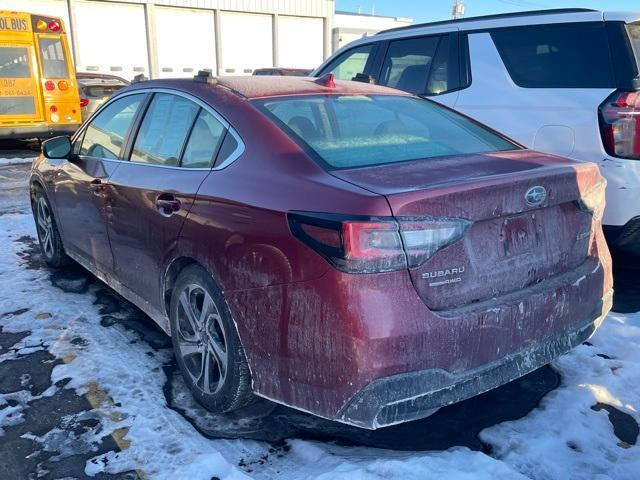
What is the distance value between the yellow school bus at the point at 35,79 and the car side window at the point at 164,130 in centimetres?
1011

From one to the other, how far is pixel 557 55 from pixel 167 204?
3.41 m

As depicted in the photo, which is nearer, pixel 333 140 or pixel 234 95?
pixel 333 140

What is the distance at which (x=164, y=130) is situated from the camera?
11.1 feet

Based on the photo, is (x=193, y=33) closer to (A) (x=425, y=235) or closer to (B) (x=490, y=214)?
(B) (x=490, y=214)

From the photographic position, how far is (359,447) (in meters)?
2.64

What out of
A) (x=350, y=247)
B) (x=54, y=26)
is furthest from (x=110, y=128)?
(x=54, y=26)

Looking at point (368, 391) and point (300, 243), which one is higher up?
point (300, 243)

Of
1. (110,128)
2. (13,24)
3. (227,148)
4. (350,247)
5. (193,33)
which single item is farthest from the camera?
(193,33)

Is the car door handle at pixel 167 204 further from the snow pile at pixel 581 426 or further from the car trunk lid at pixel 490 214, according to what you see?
the snow pile at pixel 581 426

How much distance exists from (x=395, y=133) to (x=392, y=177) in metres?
0.76

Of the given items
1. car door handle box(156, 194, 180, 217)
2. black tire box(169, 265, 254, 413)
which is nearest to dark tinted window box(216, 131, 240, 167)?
car door handle box(156, 194, 180, 217)

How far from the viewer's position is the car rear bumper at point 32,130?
476 inches

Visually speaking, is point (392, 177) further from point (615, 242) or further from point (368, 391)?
point (615, 242)

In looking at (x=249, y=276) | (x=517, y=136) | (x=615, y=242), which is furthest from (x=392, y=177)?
(x=517, y=136)
